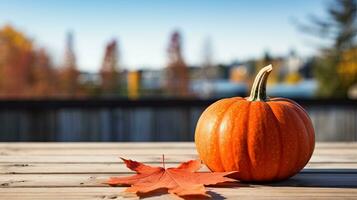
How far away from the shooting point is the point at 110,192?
1.16 meters

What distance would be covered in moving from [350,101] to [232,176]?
5.16 metres

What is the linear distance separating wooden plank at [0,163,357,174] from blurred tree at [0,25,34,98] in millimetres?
27011

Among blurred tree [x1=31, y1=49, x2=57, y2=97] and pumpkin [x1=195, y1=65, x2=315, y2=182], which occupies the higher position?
blurred tree [x1=31, y1=49, x2=57, y2=97]

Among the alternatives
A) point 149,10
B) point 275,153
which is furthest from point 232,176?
point 149,10

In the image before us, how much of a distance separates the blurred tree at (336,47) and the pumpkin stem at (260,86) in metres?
29.8

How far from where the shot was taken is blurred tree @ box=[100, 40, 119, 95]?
31.5 m

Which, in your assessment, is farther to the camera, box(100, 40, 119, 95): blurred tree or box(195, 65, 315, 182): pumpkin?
box(100, 40, 119, 95): blurred tree

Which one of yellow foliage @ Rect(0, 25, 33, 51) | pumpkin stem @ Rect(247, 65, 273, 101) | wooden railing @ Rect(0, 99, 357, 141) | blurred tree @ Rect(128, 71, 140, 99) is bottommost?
wooden railing @ Rect(0, 99, 357, 141)

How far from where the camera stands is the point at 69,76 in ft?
98.3

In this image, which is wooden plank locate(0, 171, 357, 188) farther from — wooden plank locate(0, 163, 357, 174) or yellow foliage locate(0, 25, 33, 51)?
yellow foliage locate(0, 25, 33, 51)

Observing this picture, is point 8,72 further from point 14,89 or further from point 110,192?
point 110,192

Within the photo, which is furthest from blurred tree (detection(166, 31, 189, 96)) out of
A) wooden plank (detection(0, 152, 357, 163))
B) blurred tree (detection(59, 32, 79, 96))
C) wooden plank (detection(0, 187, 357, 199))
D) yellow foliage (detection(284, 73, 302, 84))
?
wooden plank (detection(0, 187, 357, 199))

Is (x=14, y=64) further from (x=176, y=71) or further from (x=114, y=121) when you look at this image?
(x=114, y=121)

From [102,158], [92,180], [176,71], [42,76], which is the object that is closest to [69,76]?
[42,76]
